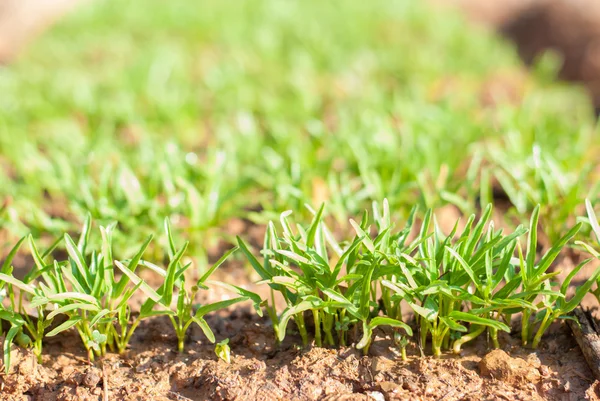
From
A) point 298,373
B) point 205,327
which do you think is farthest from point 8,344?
point 298,373

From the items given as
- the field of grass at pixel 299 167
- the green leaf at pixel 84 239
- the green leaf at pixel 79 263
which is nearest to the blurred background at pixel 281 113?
the field of grass at pixel 299 167

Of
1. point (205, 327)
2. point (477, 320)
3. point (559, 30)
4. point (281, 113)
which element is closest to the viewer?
point (477, 320)

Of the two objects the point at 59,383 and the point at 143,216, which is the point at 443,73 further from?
the point at 59,383

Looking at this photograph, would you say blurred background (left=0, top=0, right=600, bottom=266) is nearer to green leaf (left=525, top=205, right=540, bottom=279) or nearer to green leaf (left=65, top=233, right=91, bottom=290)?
green leaf (left=65, top=233, right=91, bottom=290)

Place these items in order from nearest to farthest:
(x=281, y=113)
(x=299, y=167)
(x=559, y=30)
Answer: (x=299, y=167)
(x=281, y=113)
(x=559, y=30)

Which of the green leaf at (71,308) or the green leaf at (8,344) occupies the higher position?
the green leaf at (71,308)

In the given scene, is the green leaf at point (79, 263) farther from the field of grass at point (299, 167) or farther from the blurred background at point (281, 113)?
the blurred background at point (281, 113)

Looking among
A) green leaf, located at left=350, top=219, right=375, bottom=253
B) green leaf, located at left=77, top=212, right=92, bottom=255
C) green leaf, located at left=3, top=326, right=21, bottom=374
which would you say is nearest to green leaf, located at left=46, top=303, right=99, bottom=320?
green leaf, located at left=3, top=326, right=21, bottom=374

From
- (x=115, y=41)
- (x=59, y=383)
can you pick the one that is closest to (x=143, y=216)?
(x=59, y=383)

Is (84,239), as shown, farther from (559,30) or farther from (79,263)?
(559,30)
